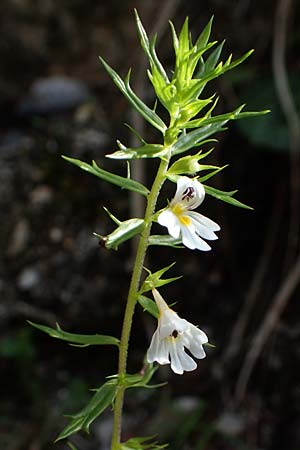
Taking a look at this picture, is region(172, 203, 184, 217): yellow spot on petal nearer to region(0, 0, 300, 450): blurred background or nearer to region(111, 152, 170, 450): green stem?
region(111, 152, 170, 450): green stem

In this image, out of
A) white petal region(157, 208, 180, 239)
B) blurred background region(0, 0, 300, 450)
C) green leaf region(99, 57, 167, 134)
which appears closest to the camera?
white petal region(157, 208, 180, 239)

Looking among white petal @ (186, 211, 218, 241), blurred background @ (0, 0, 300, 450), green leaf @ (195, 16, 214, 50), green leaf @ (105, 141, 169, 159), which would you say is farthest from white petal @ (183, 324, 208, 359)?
blurred background @ (0, 0, 300, 450)

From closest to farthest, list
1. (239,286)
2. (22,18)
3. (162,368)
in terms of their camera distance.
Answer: (162,368) → (239,286) → (22,18)

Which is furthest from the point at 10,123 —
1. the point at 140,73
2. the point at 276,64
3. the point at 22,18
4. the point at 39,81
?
the point at 276,64

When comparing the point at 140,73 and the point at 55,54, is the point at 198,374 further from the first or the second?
the point at 55,54

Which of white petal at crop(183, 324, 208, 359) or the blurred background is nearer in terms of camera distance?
white petal at crop(183, 324, 208, 359)

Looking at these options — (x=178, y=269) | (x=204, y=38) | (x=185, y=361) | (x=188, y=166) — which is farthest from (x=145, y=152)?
(x=178, y=269)

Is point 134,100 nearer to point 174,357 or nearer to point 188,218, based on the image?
point 188,218
